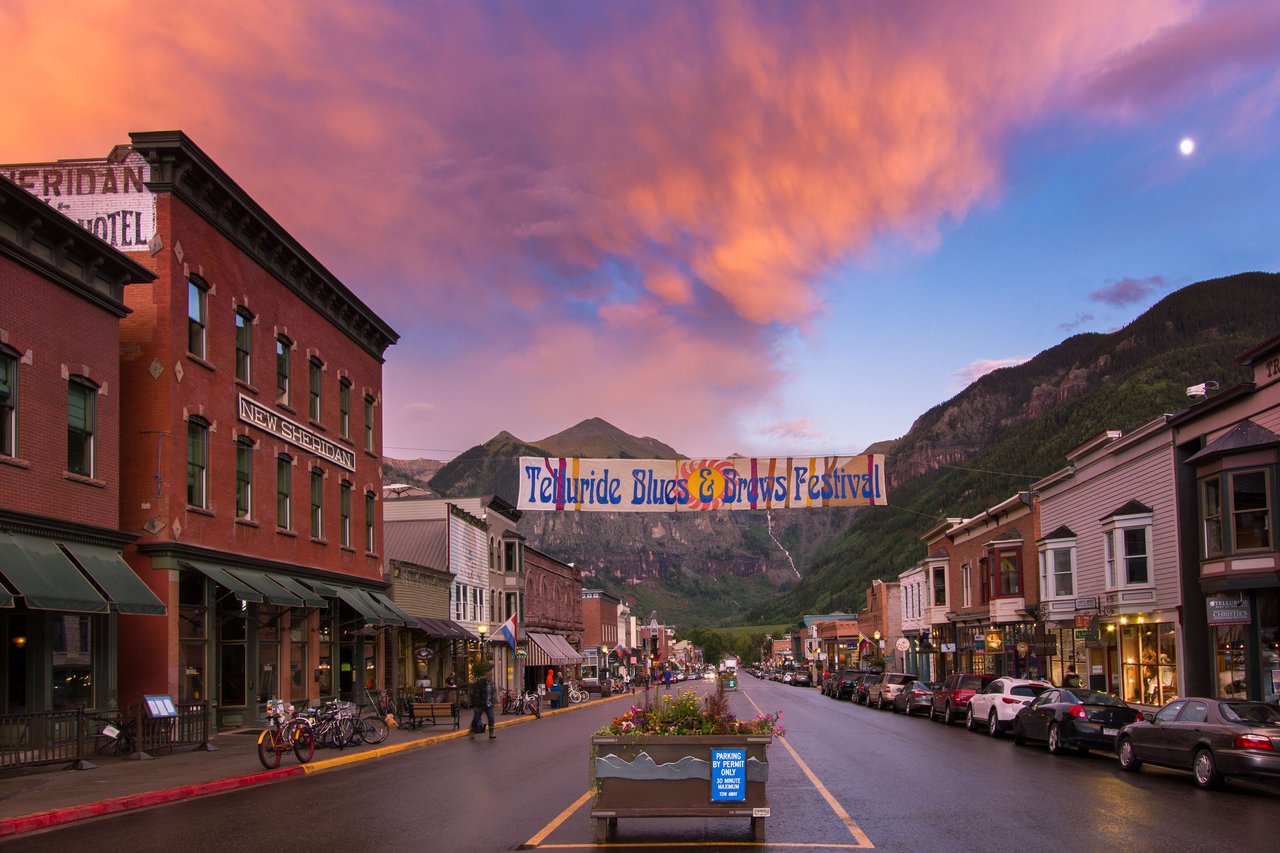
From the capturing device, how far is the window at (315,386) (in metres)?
36.7

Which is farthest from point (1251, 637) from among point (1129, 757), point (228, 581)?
point (228, 581)

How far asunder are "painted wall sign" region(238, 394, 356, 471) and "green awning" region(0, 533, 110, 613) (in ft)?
30.4

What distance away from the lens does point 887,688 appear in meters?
50.4

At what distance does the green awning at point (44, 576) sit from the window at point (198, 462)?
579 centimetres

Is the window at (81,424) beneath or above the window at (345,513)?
above

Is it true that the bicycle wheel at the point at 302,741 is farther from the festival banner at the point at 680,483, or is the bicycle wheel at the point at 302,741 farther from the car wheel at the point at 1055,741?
the car wheel at the point at 1055,741

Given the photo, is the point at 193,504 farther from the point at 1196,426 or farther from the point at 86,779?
the point at 1196,426

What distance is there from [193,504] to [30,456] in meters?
6.31

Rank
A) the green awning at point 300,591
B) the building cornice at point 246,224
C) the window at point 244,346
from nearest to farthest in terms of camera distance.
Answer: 1. the building cornice at point 246,224
2. the window at point 244,346
3. the green awning at point 300,591

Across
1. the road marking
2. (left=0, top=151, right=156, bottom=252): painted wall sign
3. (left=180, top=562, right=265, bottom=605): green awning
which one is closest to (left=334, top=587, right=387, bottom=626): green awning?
(left=180, top=562, right=265, bottom=605): green awning

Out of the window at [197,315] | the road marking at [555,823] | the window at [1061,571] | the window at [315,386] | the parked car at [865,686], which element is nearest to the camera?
the road marking at [555,823]

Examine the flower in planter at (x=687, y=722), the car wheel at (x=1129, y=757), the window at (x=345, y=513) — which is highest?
the window at (x=345, y=513)

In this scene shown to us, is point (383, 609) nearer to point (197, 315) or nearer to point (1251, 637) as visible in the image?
point (197, 315)

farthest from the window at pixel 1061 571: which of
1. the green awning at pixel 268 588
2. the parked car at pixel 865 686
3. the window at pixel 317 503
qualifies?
the green awning at pixel 268 588
